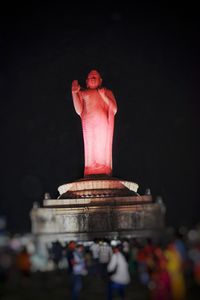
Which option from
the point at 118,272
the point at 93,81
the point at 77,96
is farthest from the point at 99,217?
the point at 118,272

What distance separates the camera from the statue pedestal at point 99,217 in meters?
27.2

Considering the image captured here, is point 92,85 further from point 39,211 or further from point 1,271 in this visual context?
point 1,271

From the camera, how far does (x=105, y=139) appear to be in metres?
32.4

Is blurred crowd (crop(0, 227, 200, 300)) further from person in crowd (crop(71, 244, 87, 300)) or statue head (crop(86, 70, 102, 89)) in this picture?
statue head (crop(86, 70, 102, 89))

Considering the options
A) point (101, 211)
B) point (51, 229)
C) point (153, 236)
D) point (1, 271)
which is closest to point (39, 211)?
point (51, 229)

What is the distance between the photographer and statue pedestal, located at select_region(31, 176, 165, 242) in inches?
1072

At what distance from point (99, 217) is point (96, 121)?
623cm

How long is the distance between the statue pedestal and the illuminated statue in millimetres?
4083

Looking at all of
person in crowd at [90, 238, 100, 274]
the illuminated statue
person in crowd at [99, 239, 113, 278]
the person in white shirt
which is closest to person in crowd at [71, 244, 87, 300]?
the person in white shirt

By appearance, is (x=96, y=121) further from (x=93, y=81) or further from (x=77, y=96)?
(x=93, y=81)

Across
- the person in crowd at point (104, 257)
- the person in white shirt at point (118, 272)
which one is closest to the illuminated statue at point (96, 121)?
the person in crowd at point (104, 257)

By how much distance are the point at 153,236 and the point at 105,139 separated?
747 centimetres

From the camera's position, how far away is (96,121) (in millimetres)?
32125

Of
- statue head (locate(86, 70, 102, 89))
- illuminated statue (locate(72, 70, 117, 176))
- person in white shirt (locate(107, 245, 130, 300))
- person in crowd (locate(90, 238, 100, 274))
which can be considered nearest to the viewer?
person in white shirt (locate(107, 245, 130, 300))
